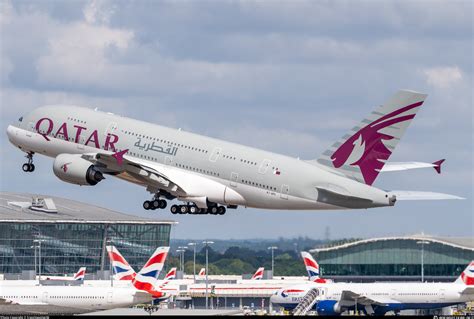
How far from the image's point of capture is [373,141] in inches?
4122

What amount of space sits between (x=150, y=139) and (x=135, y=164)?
96.3 inches

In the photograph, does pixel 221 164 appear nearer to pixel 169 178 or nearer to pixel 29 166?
pixel 169 178

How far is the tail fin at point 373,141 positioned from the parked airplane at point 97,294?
123ft

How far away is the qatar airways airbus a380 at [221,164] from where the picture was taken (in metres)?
102

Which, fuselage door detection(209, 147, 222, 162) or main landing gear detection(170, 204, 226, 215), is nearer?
fuselage door detection(209, 147, 222, 162)

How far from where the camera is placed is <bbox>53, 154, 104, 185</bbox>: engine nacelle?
10900 cm

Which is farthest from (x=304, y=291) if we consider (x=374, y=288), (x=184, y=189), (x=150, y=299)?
(x=184, y=189)

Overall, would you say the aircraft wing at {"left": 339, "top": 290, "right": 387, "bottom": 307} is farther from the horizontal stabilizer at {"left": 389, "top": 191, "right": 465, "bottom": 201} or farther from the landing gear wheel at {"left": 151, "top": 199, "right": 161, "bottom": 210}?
the horizontal stabilizer at {"left": 389, "top": 191, "right": 465, "bottom": 201}

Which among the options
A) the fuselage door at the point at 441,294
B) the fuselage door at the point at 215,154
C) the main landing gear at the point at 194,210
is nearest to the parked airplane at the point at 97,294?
the main landing gear at the point at 194,210

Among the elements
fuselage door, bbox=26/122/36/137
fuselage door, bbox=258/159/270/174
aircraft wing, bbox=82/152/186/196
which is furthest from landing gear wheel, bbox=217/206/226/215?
fuselage door, bbox=26/122/36/137

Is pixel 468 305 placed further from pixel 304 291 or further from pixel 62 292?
pixel 62 292

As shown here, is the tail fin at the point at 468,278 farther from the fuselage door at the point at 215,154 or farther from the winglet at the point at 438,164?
the fuselage door at the point at 215,154

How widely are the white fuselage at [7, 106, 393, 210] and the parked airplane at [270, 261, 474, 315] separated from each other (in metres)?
46.3

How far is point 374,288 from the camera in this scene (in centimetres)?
15462
